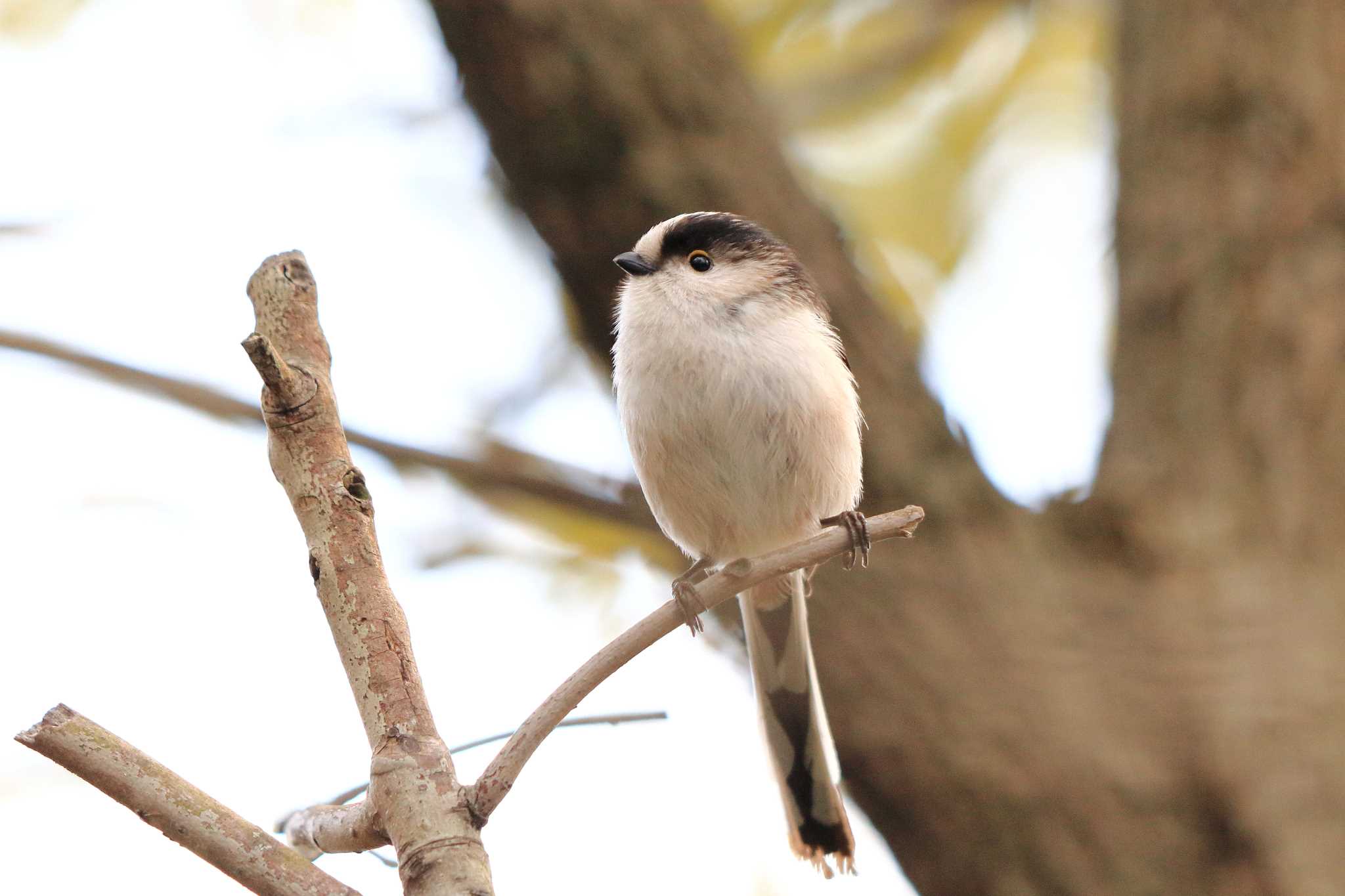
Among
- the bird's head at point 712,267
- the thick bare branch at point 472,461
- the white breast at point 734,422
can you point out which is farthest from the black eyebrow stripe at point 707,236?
the thick bare branch at point 472,461

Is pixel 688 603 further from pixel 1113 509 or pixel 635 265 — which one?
pixel 1113 509

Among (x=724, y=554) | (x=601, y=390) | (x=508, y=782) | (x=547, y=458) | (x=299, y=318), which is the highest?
(x=601, y=390)

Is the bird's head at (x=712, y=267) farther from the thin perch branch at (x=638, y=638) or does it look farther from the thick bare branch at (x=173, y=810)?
the thick bare branch at (x=173, y=810)

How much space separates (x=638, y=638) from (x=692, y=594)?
0.43 m

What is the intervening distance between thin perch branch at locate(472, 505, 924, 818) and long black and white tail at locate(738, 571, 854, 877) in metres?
1.24

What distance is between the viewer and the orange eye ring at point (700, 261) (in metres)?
2.98

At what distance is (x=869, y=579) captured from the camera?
3.38m

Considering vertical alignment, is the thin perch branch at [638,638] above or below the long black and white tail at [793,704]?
below

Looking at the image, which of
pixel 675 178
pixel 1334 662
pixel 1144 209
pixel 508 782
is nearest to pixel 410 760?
pixel 508 782

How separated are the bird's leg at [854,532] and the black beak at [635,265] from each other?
0.74 metres

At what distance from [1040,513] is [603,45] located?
6.02 feet

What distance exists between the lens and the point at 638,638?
1561mm

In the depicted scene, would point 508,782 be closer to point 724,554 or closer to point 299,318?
point 299,318

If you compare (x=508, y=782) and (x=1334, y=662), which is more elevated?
(x=1334, y=662)
